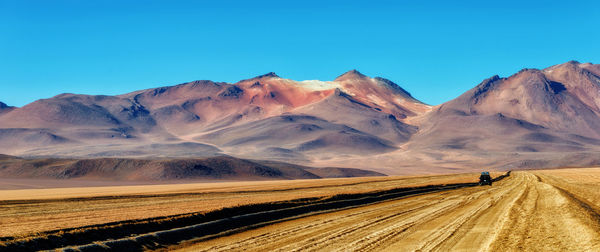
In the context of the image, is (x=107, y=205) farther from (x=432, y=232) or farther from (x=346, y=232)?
(x=432, y=232)

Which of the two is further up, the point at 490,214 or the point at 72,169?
the point at 72,169

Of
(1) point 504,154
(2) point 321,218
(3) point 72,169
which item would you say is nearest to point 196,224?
(2) point 321,218

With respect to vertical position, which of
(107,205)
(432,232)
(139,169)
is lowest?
(432,232)

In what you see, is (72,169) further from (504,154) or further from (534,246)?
(504,154)

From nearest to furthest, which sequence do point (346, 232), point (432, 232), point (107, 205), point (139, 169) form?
1. point (432, 232)
2. point (346, 232)
3. point (107, 205)
4. point (139, 169)

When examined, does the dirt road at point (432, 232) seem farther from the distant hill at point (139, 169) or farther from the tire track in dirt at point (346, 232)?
the distant hill at point (139, 169)

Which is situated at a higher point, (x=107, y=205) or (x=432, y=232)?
(x=107, y=205)

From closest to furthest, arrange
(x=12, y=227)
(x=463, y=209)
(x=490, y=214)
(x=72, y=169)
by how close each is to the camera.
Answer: (x=12, y=227)
(x=490, y=214)
(x=463, y=209)
(x=72, y=169)

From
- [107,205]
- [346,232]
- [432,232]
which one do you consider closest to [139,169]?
[107,205]

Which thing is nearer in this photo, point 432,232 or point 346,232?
point 432,232
